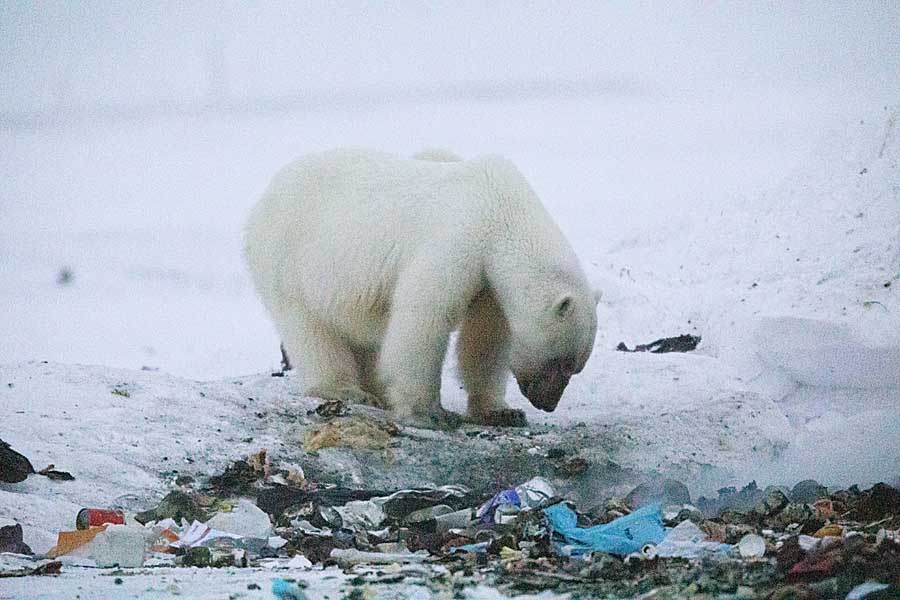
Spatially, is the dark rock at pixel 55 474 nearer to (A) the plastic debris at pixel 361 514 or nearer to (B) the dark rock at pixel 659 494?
(A) the plastic debris at pixel 361 514

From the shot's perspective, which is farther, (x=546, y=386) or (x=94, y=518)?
(x=546, y=386)

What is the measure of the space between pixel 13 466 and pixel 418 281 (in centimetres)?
185

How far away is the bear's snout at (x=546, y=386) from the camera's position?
5.32 m

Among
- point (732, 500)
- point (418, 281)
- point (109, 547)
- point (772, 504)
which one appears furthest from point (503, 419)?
point (109, 547)

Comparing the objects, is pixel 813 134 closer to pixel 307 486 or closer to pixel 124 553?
pixel 307 486

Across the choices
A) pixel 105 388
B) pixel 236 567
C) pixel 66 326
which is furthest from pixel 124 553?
pixel 66 326

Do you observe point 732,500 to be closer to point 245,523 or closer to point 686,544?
point 686,544

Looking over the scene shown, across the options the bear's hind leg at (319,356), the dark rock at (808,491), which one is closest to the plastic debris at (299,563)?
the bear's hind leg at (319,356)

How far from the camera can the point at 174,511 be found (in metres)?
4.24

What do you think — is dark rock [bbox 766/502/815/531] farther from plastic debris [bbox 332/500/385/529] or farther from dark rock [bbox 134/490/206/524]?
dark rock [bbox 134/490/206/524]

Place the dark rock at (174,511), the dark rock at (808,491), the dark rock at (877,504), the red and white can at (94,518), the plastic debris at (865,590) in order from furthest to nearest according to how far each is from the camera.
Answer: the dark rock at (808,491) → the dark rock at (877,504) → the dark rock at (174,511) → the red and white can at (94,518) → the plastic debris at (865,590)

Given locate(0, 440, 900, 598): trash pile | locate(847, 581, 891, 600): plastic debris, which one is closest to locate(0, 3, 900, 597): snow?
locate(0, 440, 900, 598): trash pile

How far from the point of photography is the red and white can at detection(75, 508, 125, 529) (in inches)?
159

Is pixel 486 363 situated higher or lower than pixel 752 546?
higher
